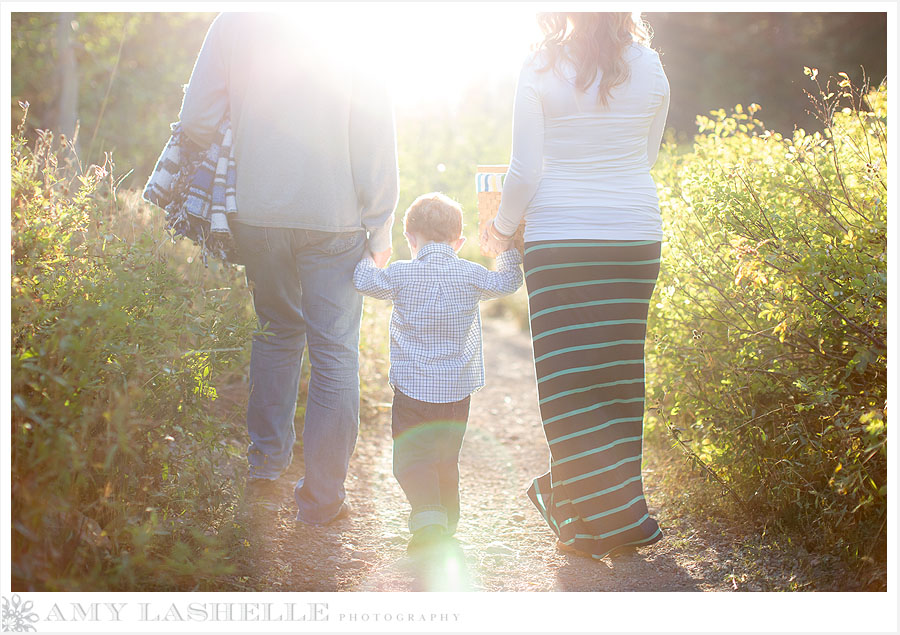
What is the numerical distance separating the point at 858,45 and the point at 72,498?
11.6 meters

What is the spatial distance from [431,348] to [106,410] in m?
1.06

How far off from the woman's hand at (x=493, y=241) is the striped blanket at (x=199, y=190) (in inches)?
33.3

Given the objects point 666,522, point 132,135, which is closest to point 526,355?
point 132,135

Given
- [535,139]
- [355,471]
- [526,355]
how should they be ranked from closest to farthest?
[535,139], [355,471], [526,355]

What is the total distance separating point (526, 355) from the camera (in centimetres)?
746

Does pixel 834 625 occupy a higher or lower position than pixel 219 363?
lower

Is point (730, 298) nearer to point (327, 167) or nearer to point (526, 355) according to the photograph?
point (327, 167)

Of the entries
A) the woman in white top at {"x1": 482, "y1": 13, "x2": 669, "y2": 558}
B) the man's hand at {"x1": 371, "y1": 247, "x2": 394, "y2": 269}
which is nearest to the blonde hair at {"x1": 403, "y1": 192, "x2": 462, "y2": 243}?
the man's hand at {"x1": 371, "y1": 247, "x2": 394, "y2": 269}

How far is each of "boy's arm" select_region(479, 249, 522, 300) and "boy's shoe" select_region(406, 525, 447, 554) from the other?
80cm

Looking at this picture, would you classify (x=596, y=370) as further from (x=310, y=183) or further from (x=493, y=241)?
(x=310, y=183)

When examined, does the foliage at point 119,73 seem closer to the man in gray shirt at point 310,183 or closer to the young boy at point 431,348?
the man in gray shirt at point 310,183

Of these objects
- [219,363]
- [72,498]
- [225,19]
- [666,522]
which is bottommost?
[666,522]

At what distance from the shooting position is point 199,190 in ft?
9.00

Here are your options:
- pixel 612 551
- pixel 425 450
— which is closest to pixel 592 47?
pixel 425 450
